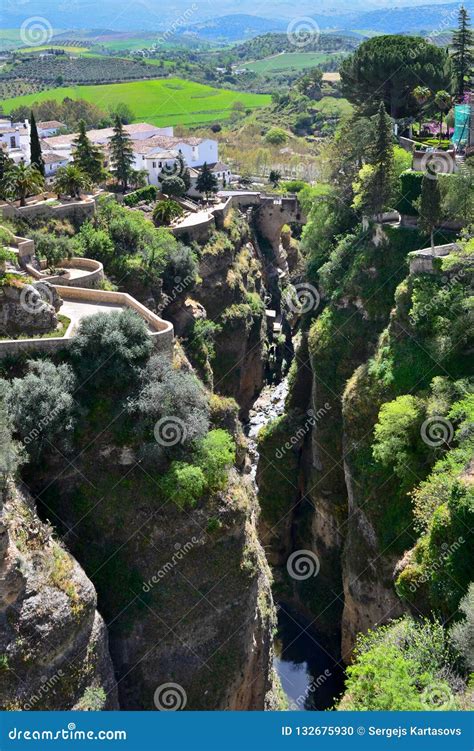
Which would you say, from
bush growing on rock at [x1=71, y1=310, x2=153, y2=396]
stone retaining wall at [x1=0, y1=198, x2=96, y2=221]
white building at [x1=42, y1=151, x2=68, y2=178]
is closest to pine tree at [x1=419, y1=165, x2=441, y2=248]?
bush growing on rock at [x1=71, y1=310, x2=153, y2=396]

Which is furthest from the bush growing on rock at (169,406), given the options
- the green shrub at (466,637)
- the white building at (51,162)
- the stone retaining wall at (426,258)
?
the white building at (51,162)

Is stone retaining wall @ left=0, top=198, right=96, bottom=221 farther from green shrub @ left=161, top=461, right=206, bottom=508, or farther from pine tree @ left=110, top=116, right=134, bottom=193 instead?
green shrub @ left=161, top=461, right=206, bottom=508

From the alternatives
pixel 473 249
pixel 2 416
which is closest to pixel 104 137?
pixel 473 249

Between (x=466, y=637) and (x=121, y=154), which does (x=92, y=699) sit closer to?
(x=466, y=637)

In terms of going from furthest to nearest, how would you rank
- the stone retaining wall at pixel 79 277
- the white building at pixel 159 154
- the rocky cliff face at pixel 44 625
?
the white building at pixel 159 154
the stone retaining wall at pixel 79 277
the rocky cliff face at pixel 44 625

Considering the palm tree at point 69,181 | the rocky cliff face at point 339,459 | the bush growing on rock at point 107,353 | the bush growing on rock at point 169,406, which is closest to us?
the bush growing on rock at point 169,406

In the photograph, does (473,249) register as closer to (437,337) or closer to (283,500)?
(437,337)

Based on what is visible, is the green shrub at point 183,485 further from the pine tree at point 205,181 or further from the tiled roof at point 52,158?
the tiled roof at point 52,158

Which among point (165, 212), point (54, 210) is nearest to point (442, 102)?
point (165, 212)
